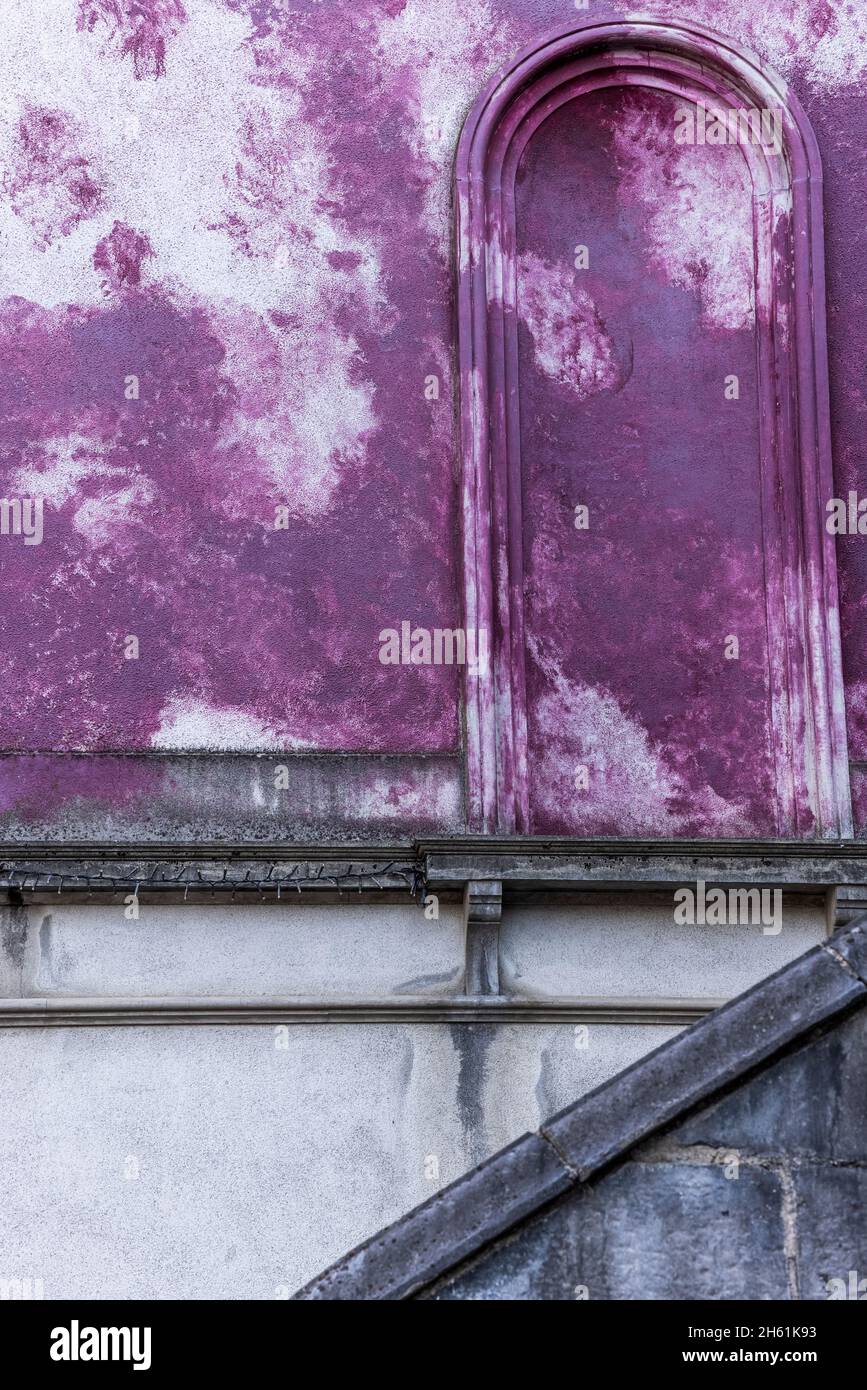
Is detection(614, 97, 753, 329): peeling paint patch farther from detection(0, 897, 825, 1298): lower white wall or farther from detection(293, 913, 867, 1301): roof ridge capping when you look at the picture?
detection(293, 913, 867, 1301): roof ridge capping

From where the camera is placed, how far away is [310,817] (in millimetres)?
9289

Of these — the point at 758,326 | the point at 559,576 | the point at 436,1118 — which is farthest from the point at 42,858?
the point at 758,326

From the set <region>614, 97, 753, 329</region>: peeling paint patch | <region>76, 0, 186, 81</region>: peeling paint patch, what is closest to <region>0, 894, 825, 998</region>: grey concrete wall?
<region>614, 97, 753, 329</region>: peeling paint patch

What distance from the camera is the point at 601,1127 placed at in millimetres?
5059

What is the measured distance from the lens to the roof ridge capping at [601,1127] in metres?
4.93

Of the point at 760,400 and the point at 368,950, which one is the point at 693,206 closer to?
the point at 760,400

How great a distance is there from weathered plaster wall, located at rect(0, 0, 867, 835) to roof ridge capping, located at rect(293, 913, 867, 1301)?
4247mm

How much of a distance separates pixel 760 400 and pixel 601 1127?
19.3 ft

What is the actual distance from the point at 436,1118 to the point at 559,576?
2.92 m

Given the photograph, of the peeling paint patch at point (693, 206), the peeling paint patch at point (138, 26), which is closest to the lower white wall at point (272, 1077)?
the peeling paint patch at point (693, 206)

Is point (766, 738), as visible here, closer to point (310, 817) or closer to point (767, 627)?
point (767, 627)

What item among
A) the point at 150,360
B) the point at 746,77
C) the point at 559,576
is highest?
the point at 746,77

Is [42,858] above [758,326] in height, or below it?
below

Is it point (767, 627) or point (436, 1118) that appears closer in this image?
point (436, 1118)
